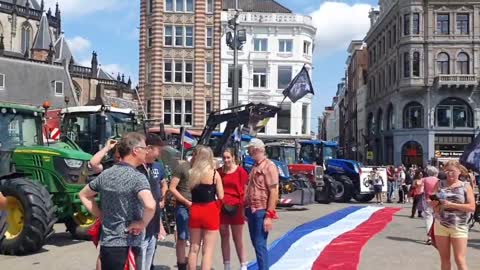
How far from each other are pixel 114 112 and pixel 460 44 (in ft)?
130

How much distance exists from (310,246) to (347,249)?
0.67 meters

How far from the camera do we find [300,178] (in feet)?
73.1

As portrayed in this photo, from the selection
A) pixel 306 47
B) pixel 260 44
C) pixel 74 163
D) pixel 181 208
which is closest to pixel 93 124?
pixel 74 163

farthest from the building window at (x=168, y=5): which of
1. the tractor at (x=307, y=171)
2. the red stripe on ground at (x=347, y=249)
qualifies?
the red stripe on ground at (x=347, y=249)

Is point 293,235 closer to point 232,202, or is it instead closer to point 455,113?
point 232,202

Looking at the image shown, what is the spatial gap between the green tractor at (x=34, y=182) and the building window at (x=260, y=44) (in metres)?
37.0

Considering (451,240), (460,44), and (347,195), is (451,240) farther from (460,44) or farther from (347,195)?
(460,44)

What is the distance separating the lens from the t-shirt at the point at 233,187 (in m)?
7.97

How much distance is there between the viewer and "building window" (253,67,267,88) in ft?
Result: 158

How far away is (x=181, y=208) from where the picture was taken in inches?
335

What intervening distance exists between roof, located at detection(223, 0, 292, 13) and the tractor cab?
37.0 meters

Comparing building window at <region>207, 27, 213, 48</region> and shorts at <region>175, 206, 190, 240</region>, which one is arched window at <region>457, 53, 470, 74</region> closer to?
building window at <region>207, 27, 213, 48</region>

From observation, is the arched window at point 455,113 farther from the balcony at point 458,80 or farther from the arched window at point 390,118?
the arched window at point 390,118

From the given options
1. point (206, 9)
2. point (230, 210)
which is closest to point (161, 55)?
point (206, 9)
